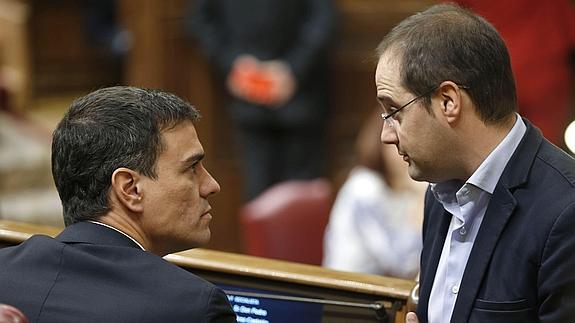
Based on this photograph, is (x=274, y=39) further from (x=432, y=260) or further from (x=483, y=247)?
(x=483, y=247)

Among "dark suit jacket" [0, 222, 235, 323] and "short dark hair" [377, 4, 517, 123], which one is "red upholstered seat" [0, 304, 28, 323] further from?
"short dark hair" [377, 4, 517, 123]

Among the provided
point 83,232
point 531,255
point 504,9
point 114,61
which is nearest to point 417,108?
point 531,255

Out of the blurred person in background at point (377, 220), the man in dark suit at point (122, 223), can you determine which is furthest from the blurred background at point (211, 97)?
the man in dark suit at point (122, 223)

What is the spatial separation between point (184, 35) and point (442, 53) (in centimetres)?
415

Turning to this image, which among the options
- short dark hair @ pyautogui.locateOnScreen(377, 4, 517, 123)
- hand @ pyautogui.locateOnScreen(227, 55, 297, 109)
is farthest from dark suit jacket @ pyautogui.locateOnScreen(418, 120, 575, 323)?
hand @ pyautogui.locateOnScreen(227, 55, 297, 109)

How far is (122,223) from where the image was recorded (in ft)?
7.36

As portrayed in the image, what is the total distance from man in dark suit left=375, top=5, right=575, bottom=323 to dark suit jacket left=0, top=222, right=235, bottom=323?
1.44ft

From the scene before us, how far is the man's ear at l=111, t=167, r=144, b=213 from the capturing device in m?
2.21

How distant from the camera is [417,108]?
2227mm

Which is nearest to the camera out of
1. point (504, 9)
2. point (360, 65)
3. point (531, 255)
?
point (531, 255)

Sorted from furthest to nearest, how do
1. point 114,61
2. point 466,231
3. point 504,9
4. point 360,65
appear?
point 114,61 < point 360,65 < point 504,9 < point 466,231

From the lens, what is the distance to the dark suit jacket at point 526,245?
2076 mm

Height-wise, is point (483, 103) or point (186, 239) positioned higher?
point (483, 103)

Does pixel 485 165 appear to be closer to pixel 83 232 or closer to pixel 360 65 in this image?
pixel 83 232
